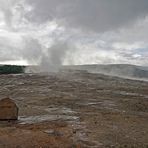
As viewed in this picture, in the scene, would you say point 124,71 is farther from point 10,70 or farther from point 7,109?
point 7,109

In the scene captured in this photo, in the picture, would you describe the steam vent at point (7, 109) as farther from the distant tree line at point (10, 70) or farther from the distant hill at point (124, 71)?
the distant hill at point (124, 71)

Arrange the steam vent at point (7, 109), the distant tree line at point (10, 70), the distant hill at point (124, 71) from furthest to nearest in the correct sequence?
1. the distant hill at point (124, 71)
2. the distant tree line at point (10, 70)
3. the steam vent at point (7, 109)

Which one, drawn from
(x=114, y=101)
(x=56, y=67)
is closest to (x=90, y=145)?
(x=114, y=101)

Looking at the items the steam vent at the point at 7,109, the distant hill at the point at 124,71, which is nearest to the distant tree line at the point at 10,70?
the distant hill at the point at 124,71

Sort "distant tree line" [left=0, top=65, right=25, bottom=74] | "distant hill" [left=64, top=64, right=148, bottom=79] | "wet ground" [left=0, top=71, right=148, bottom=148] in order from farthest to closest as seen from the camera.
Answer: "distant hill" [left=64, top=64, right=148, bottom=79] → "distant tree line" [left=0, top=65, right=25, bottom=74] → "wet ground" [left=0, top=71, right=148, bottom=148]

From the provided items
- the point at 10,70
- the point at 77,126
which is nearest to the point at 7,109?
the point at 77,126

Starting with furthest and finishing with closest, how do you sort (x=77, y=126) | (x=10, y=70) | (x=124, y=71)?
(x=124, y=71), (x=10, y=70), (x=77, y=126)

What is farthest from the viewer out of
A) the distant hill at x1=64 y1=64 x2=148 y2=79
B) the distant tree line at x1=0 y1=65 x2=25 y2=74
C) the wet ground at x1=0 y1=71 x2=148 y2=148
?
the distant hill at x1=64 y1=64 x2=148 y2=79

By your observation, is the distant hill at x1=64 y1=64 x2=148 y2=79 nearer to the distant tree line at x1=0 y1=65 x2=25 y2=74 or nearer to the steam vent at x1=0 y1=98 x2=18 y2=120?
the distant tree line at x1=0 y1=65 x2=25 y2=74

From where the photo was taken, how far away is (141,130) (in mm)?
13039

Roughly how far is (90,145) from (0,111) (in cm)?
511

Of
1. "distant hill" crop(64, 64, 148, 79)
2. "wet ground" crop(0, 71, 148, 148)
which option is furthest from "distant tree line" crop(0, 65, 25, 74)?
"wet ground" crop(0, 71, 148, 148)

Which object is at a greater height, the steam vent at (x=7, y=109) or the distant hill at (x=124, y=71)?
the distant hill at (x=124, y=71)

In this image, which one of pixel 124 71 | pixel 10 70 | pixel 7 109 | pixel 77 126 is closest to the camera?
pixel 77 126
